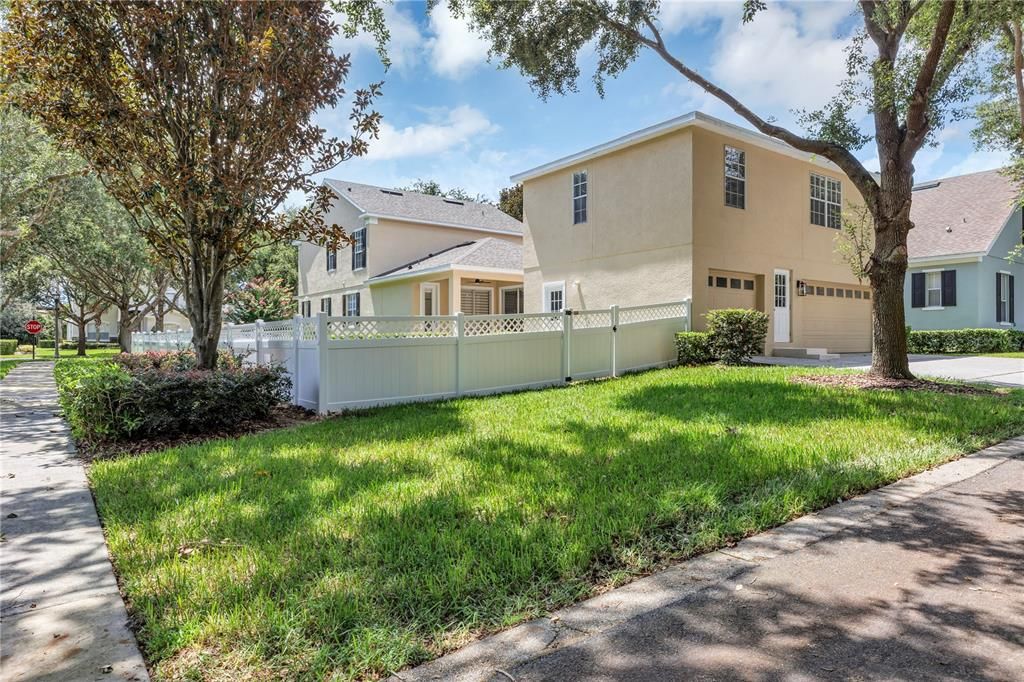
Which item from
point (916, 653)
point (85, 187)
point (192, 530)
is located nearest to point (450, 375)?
point (192, 530)

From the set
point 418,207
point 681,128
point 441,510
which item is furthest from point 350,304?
point 441,510

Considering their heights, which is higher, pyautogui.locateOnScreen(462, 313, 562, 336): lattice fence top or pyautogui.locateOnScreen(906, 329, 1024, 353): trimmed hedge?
pyautogui.locateOnScreen(462, 313, 562, 336): lattice fence top

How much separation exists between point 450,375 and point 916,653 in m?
7.88

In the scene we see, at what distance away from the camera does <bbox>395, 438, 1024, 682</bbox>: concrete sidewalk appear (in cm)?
224

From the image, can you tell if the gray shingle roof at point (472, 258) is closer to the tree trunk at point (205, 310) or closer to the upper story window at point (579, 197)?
the upper story window at point (579, 197)

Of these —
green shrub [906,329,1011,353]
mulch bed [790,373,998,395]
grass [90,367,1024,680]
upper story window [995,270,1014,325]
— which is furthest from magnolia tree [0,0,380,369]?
upper story window [995,270,1014,325]

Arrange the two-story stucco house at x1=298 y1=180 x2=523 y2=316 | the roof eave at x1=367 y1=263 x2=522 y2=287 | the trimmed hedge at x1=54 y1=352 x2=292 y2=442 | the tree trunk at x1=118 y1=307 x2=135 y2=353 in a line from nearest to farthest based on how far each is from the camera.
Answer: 1. the trimmed hedge at x1=54 y1=352 x2=292 y2=442
2. the roof eave at x1=367 y1=263 x2=522 y2=287
3. the two-story stucco house at x1=298 y1=180 x2=523 y2=316
4. the tree trunk at x1=118 y1=307 x2=135 y2=353

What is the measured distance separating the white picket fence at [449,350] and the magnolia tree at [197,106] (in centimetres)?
171

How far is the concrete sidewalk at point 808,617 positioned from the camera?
224 centimetres

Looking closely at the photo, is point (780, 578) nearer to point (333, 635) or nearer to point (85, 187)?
point (333, 635)

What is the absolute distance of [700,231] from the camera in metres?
13.5

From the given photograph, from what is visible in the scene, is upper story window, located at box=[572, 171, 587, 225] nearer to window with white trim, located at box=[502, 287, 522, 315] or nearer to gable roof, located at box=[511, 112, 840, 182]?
gable roof, located at box=[511, 112, 840, 182]

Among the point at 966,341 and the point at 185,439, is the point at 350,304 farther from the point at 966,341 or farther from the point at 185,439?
the point at 966,341

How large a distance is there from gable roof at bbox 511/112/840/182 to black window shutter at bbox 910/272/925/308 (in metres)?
7.70
